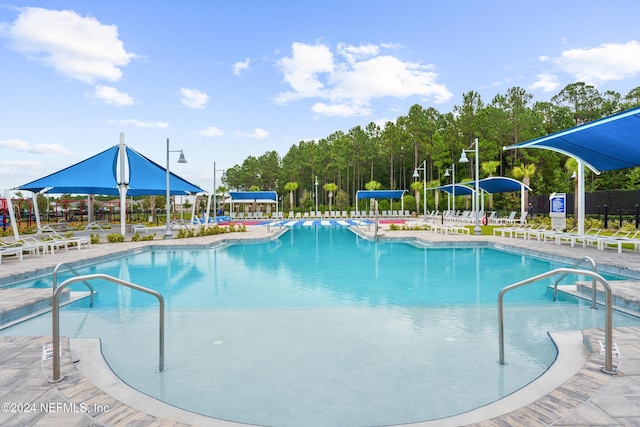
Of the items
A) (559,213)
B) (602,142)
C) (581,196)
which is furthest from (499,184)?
(602,142)

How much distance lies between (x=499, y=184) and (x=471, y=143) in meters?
10.4

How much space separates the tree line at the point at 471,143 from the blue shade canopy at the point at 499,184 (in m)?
4.83

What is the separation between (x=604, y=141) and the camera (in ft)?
33.1

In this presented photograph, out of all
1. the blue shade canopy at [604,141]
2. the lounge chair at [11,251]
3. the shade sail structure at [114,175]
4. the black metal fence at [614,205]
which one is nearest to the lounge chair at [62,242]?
the lounge chair at [11,251]

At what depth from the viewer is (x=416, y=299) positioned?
6.36 metres

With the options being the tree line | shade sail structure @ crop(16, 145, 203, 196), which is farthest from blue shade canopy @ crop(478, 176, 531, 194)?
shade sail structure @ crop(16, 145, 203, 196)

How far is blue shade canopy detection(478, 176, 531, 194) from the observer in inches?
881

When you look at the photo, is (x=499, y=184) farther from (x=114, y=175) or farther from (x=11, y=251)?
(x=11, y=251)

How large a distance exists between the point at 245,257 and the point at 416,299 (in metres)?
6.59

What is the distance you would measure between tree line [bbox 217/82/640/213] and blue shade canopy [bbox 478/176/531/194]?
4.83m

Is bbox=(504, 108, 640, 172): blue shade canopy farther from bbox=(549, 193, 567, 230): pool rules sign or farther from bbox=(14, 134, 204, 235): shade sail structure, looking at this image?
bbox=(14, 134, 204, 235): shade sail structure

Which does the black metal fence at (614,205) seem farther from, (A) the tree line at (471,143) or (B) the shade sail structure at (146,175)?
(B) the shade sail structure at (146,175)

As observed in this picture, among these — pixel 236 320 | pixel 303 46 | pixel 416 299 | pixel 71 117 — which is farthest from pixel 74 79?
pixel 416 299

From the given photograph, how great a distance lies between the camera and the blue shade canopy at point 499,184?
2238 cm
